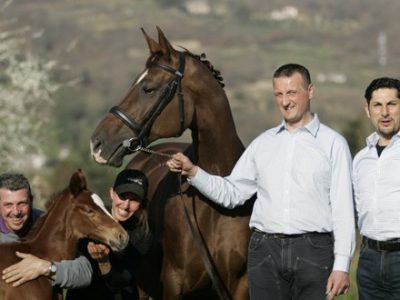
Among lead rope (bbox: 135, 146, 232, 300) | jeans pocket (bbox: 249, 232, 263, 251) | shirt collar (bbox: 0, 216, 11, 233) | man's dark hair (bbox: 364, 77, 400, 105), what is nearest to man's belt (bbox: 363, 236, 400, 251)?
jeans pocket (bbox: 249, 232, 263, 251)

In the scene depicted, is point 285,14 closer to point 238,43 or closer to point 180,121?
point 238,43

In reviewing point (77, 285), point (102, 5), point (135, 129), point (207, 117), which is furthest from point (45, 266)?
point (102, 5)

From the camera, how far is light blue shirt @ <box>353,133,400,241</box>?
6.19m

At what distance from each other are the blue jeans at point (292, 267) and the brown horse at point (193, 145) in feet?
2.85

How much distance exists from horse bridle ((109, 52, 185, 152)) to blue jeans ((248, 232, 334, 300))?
1149 millimetres

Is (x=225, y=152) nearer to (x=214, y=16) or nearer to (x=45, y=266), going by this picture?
(x=45, y=266)

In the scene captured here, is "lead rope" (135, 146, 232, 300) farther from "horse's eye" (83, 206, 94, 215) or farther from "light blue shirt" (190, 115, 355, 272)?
"light blue shirt" (190, 115, 355, 272)

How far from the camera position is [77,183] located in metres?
6.69

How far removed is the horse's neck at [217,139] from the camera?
7.38 m

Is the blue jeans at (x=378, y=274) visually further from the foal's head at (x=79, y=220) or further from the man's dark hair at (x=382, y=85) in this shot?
the foal's head at (x=79, y=220)

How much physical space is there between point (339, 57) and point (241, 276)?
332 feet

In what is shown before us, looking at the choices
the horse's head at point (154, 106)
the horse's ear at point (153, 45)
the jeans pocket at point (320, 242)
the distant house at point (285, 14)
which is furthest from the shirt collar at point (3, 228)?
the distant house at point (285, 14)

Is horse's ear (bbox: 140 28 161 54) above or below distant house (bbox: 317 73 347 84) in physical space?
below

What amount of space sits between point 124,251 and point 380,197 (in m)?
1.79
